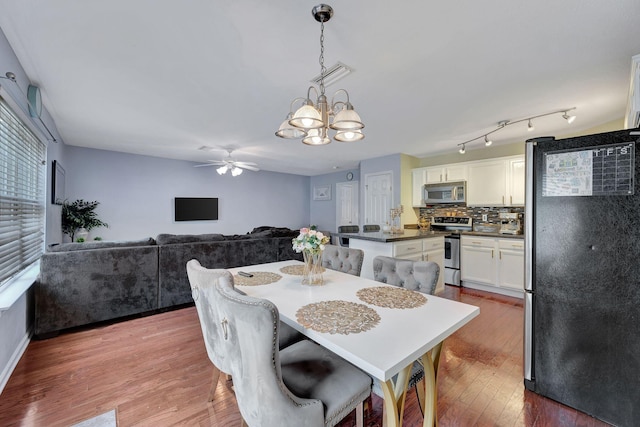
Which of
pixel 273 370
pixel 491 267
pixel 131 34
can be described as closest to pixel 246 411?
pixel 273 370

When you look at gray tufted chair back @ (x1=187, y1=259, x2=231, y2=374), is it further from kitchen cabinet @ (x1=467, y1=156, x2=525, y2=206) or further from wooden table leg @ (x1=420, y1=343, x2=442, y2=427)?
kitchen cabinet @ (x1=467, y1=156, x2=525, y2=206)

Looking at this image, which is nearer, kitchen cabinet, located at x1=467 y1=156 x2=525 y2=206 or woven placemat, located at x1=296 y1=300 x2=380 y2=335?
woven placemat, located at x1=296 y1=300 x2=380 y2=335

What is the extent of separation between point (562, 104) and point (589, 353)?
2.50 m

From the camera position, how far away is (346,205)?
732cm

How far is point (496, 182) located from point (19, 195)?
5.82 m

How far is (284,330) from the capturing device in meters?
1.92

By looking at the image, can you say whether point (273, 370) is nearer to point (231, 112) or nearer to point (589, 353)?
point (589, 353)

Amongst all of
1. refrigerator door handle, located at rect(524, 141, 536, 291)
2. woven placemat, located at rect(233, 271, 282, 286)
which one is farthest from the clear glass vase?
refrigerator door handle, located at rect(524, 141, 536, 291)

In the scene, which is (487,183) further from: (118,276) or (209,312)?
(118,276)

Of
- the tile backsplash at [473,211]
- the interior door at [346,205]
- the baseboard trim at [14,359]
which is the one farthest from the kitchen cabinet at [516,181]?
the baseboard trim at [14,359]

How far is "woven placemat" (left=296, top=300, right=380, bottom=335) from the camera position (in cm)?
117

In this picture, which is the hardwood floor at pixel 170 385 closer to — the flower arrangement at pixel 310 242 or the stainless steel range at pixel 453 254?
the flower arrangement at pixel 310 242

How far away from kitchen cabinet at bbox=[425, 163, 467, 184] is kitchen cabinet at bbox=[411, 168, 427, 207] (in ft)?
0.26

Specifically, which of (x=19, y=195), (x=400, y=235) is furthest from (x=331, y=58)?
(x=19, y=195)
